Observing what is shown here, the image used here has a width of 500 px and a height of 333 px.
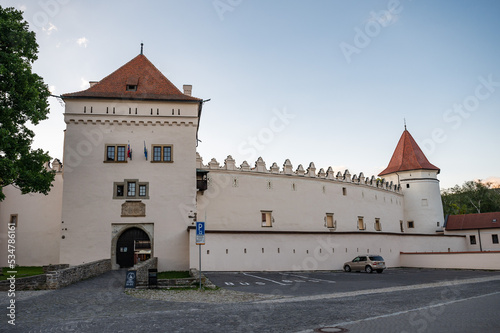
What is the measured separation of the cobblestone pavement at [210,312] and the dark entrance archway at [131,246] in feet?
37.2

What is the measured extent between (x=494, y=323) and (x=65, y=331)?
850 cm

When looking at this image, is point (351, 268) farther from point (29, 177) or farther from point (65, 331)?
point (65, 331)

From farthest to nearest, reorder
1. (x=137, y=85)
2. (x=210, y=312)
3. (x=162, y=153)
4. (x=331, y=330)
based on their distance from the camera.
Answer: (x=137, y=85) < (x=162, y=153) < (x=210, y=312) < (x=331, y=330)

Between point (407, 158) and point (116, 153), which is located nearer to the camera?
point (116, 153)

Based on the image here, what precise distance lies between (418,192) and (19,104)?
1581 inches

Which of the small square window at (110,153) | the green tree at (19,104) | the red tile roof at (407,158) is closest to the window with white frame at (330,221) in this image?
the red tile roof at (407,158)

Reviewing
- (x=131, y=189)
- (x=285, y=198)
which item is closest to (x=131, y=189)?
(x=131, y=189)

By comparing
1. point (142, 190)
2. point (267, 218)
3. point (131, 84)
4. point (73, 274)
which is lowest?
point (73, 274)

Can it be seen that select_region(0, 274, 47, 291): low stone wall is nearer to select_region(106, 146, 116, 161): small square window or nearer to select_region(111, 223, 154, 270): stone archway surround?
select_region(111, 223, 154, 270): stone archway surround

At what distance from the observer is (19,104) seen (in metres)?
17.8

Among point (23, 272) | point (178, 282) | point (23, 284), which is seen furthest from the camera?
point (23, 272)

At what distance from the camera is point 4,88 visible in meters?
17.5

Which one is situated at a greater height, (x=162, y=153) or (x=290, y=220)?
(x=162, y=153)

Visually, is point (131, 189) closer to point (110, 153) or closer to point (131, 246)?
point (110, 153)
